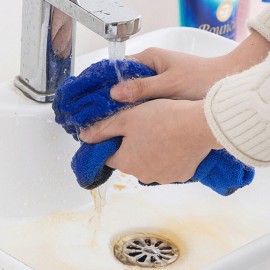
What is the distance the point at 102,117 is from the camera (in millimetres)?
597

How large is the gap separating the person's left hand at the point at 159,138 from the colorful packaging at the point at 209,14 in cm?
36

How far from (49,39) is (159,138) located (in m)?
0.18

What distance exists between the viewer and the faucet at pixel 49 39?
62 cm

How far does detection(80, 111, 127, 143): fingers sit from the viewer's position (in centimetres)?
59

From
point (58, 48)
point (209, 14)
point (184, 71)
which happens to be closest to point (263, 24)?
point (184, 71)

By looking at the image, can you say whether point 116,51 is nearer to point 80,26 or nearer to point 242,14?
point 80,26

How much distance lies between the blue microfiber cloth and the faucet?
0.14 feet

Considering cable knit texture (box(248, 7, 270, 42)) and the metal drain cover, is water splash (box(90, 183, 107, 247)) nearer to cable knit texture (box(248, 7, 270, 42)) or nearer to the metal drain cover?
the metal drain cover

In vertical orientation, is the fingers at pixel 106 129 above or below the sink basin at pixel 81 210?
above

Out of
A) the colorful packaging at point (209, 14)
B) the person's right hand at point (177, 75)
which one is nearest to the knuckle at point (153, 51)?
the person's right hand at point (177, 75)

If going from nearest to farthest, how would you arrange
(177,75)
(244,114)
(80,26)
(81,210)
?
(244,114) < (177,75) < (81,210) < (80,26)

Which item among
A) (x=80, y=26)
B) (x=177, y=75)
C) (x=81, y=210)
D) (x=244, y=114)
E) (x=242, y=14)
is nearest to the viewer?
(x=244, y=114)

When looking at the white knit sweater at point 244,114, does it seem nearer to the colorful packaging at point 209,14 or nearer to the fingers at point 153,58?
the fingers at point 153,58

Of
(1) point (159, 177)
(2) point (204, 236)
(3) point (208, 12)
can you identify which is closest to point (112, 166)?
(1) point (159, 177)
